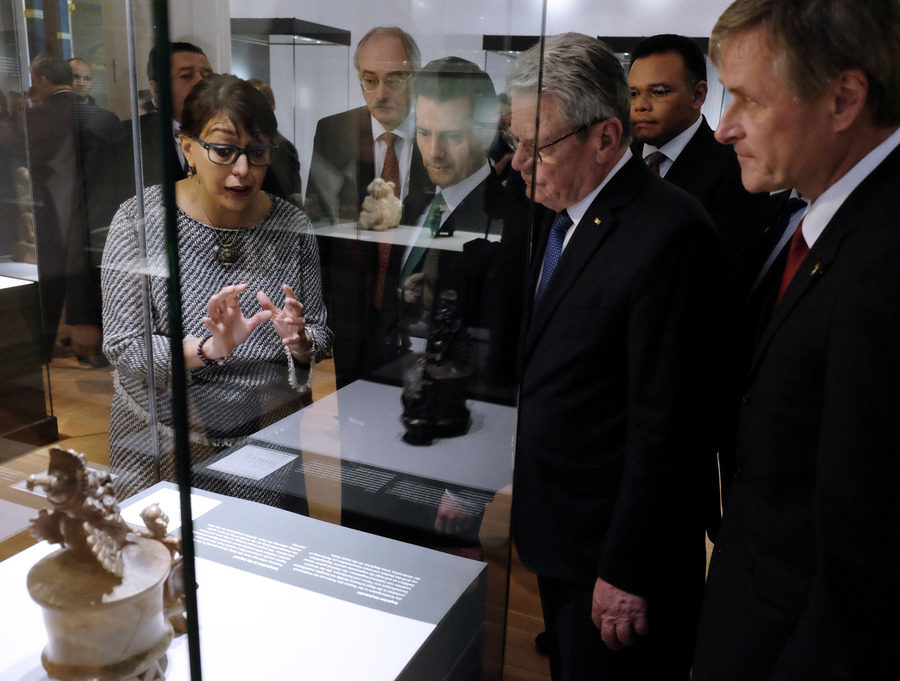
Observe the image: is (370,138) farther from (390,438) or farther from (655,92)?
(655,92)

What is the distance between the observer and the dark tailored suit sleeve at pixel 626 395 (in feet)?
3.34

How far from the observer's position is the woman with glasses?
0.54 m

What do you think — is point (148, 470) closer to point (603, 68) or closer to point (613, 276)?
point (613, 276)

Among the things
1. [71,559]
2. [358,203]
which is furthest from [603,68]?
[71,559]

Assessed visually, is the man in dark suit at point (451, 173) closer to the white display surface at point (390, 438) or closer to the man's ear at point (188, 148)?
the white display surface at point (390, 438)

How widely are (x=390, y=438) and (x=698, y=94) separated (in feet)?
5.29

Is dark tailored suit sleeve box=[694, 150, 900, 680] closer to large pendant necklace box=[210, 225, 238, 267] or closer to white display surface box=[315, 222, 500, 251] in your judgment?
white display surface box=[315, 222, 500, 251]

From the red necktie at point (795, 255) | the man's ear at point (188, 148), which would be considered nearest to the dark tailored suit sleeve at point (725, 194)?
the red necktie at point (795, 255)

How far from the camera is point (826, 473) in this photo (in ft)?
2.31

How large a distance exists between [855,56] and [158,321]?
73cm

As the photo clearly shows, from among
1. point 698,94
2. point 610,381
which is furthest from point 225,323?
point 698,94

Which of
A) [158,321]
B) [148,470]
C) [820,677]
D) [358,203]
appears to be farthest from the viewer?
[358,203]

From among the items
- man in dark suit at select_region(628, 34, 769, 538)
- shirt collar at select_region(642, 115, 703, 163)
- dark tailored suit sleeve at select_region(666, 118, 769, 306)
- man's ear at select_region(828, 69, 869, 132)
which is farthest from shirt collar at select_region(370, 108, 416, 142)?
shirt collar at select_region(642, 115, 703, 163)

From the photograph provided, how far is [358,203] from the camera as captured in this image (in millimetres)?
878
